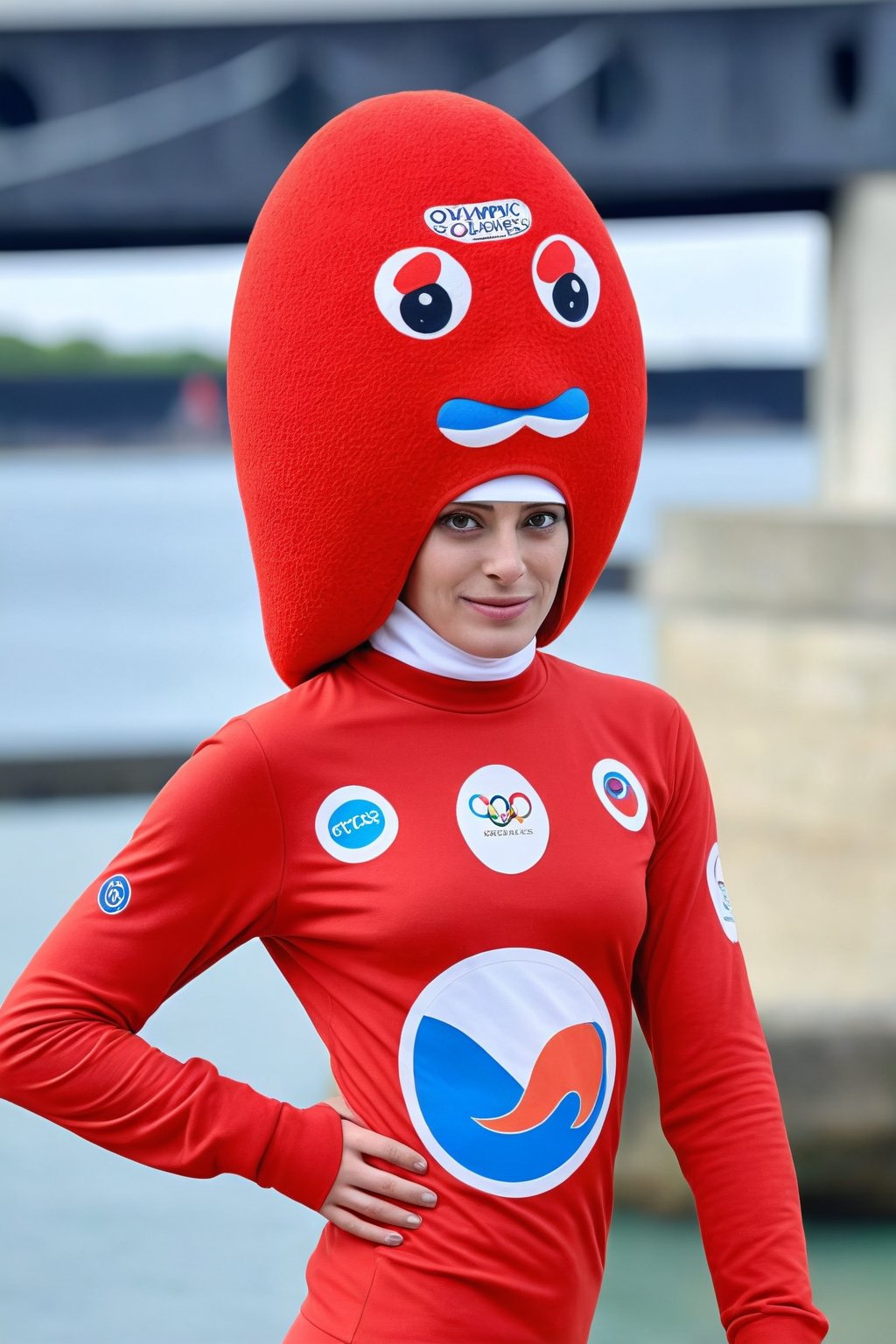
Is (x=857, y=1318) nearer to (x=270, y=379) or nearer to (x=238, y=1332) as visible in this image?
(x=238, y=1332)

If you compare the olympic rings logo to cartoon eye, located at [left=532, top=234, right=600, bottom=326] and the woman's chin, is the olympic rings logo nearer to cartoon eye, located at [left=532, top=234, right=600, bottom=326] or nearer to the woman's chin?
the woman's chin

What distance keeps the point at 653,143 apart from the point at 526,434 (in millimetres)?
10414


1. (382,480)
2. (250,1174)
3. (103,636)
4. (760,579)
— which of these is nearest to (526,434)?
(382,480)

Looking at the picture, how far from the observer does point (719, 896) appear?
187 cm

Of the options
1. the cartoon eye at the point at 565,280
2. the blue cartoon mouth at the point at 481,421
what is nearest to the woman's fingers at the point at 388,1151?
the blue cartoon mouth at the point at 481,421

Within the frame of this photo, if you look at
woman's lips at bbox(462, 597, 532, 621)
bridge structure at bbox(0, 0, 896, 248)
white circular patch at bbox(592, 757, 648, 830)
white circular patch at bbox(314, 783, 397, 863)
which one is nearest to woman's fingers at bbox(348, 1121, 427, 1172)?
white circular patch at bbox(314, 783, 397, 863)

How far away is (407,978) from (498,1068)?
0.11m

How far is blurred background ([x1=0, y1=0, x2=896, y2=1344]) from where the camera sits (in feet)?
17.4

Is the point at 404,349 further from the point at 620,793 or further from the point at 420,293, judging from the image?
the point at 620,793

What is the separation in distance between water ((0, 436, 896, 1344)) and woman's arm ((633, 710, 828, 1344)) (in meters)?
3.42

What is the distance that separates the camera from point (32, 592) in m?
30.0

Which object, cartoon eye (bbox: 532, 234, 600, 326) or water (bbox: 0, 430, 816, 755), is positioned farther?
water (bbox: 0, 430, 816, 755)

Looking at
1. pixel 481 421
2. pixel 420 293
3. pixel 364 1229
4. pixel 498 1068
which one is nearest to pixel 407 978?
pixel 498 1068

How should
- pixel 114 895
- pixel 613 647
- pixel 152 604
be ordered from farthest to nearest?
pixel 152 604, pixel 613 647, pixel 114 895
